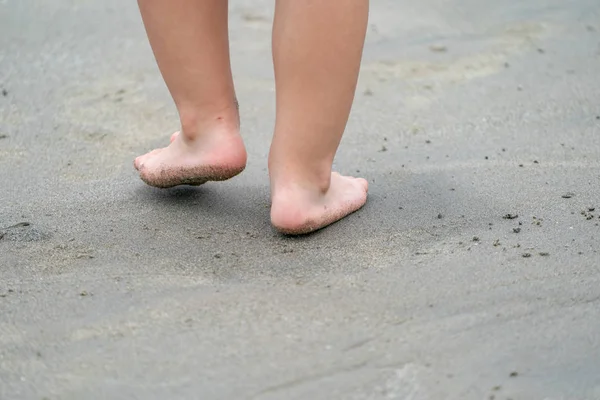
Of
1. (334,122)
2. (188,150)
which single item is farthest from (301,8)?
(188,150)

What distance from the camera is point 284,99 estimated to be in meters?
1.57

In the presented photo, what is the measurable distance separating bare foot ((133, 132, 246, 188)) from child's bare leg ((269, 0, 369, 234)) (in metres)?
0.11

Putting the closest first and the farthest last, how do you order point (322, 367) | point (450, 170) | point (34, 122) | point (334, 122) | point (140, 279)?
point (322, 367) → point (140, 279) → point (334, 122) → point (450, 170) → point (34, 122)

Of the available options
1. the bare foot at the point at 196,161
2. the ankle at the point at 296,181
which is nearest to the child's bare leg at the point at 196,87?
the bare foot at the point at 196,161

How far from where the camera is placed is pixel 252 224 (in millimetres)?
1703

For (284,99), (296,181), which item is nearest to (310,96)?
(284,99)

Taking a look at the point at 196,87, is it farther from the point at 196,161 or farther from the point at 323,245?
the point at 323,245

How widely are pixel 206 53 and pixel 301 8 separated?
27 centimetres

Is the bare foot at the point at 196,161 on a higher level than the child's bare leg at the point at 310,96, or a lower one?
lower

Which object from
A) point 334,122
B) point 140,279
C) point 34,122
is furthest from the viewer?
point 34,122

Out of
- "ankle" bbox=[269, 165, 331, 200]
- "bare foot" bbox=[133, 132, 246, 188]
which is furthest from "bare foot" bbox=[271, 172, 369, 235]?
"bare foot" bbox=[133, 132, 246, 188]

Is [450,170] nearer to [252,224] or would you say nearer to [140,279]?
[252,224]

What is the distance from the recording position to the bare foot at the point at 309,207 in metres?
1.60

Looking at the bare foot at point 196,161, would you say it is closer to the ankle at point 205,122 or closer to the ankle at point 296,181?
the ankle at point 205,122
